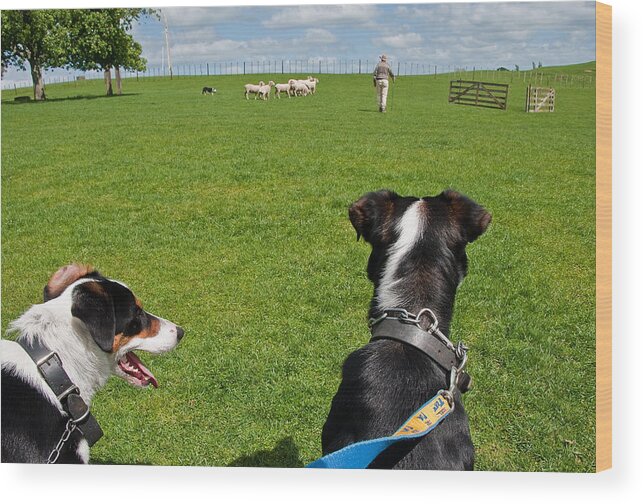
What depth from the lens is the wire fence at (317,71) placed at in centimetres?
436

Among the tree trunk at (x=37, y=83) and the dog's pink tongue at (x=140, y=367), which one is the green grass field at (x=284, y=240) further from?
the dog's pink tongue at (x=140, y=367)

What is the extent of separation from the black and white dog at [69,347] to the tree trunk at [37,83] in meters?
1.97

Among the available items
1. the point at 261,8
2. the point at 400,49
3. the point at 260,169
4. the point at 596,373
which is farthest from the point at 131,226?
the point at 596,373

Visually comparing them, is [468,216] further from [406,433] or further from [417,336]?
[406,433]

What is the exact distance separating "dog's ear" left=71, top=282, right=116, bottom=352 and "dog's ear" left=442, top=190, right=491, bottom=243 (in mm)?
1779

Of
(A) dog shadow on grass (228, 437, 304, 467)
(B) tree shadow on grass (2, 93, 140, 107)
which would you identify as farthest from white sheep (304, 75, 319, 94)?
(A) dog shadow on grass (228, 437, 304, 467)

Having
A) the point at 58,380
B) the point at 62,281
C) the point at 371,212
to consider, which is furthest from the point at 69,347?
the point at 371,212

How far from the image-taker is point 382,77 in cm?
452

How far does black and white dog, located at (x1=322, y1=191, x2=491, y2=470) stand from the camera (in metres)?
2.85

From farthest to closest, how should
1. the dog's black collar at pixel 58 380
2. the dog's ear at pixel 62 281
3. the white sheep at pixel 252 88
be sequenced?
1. the white sheep at pixel 252 88
2. the dog's ear at pixel 62 281
3. the dog's black collar at pixel 58 380

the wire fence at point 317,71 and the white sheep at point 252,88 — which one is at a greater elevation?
the wire fence at point 317,71

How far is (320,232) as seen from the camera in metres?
4.55

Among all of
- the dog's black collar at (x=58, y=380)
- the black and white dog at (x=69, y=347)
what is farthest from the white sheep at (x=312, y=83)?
the dog's black collar at (x=58, y=380)

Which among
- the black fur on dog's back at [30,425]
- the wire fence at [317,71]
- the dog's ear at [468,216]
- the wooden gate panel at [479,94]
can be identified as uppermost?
the wire fence at [317,71]
